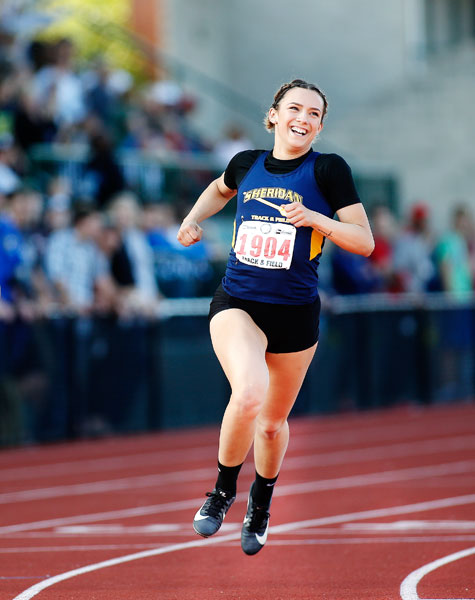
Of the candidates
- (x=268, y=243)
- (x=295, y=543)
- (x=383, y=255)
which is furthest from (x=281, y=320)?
(x=383, y=255)

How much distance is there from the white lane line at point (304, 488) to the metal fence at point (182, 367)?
11.9 ft

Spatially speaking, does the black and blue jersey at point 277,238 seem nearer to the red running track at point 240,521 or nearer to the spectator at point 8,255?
the red running track at point 240,521

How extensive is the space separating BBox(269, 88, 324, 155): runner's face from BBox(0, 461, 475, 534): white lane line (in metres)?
3.55

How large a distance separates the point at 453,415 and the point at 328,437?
115 inches

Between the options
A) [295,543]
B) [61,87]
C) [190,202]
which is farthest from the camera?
[190,202]

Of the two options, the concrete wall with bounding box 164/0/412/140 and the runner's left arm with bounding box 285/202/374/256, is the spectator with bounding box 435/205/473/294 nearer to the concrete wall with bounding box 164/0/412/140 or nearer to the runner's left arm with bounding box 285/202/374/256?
the concrete wall with bounding box 164/0/412/140

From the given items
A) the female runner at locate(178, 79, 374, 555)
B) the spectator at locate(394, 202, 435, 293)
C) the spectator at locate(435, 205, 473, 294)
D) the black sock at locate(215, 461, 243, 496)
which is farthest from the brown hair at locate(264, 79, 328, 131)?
the spectator at locate(435, 205, 473, 294)

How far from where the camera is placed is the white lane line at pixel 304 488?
28.2 feet

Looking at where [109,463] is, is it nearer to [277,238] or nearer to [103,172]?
[103,172]

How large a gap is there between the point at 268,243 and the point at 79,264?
23.4 feet

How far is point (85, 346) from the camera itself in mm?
13383

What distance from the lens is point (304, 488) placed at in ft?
33.6

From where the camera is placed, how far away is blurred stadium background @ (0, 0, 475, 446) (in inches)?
515

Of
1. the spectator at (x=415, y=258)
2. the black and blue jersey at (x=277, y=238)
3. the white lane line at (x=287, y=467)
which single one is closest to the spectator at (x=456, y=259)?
the spectator at (x=415, y=258)
